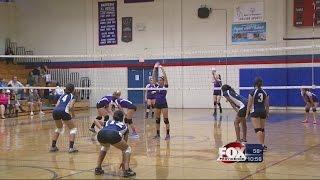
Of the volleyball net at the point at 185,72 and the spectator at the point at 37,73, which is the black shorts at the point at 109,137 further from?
the spectator at the point at 37,73

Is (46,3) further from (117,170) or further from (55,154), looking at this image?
(117,170)

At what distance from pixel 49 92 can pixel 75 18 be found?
562cm

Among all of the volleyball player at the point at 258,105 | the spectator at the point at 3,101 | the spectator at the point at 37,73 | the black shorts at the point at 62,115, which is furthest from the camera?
the spectator at the point at 37,73

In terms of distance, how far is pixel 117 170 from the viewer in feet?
33.2

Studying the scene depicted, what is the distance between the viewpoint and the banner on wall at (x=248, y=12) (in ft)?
91.2

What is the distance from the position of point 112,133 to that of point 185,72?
20.6 m

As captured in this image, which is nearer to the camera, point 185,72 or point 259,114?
point 259,114

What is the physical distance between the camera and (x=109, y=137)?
9328 millimetres

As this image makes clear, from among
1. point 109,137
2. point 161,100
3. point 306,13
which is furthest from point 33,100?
point 109,137

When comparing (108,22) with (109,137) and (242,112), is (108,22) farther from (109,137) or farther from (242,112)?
(109,137)

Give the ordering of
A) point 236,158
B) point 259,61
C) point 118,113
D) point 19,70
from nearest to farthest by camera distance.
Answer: point 118,113 < point 236,158 < point 259,61 < point 19,70

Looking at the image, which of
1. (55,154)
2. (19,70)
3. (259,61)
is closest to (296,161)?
(55,154)

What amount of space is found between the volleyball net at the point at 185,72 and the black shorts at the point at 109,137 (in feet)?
53.7

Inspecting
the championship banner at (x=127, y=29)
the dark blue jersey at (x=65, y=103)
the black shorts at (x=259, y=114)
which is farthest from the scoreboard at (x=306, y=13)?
the dark blue jersey at (x=65, y=103)
